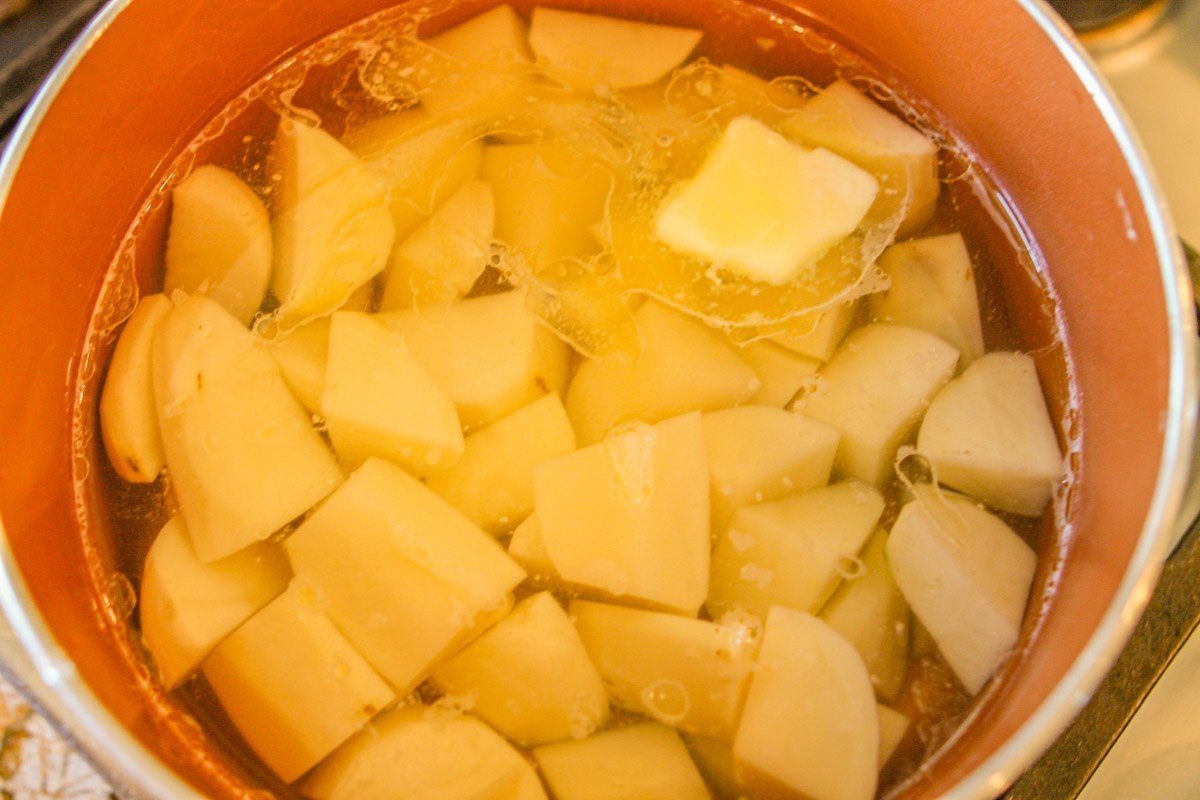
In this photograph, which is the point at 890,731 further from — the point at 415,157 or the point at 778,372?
the point at 415,157

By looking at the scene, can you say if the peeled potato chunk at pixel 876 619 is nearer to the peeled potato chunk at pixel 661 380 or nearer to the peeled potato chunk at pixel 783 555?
the peeled potato chunk at pixel 783 555

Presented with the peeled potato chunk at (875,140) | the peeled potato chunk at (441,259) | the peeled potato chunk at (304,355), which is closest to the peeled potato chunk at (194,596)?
the peeled potato chunk at (304,355)

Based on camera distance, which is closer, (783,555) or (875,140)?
(783,555)

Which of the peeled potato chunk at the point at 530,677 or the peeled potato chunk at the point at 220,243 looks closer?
the peeled potato chunk at the point at 530,677

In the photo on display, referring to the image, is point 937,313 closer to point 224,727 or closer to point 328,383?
point 328,383

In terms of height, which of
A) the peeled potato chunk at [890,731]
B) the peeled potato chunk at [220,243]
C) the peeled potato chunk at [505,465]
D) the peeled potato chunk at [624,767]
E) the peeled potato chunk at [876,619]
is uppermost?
the peeled potato chunk at [220,243]

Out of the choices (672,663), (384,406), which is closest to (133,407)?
(384,406)

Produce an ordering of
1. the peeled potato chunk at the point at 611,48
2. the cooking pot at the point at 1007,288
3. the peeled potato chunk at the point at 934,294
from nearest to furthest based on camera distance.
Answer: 1. the cooking pot at the point at 1007,288
2. the peeled potato chunk at the point at 934,294
3. the peeled potato chunk at the point at 611,48

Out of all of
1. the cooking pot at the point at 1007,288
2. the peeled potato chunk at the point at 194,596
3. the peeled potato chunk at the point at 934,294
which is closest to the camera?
the cooking pot at the point at 1007,288
